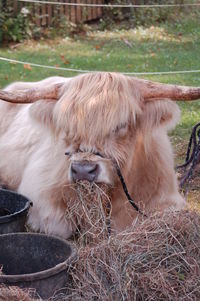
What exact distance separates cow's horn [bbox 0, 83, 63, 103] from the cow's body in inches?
2.3

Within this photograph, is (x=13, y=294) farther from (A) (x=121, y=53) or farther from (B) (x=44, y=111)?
(A) (x=121, y=53)

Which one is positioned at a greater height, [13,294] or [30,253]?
[13,294]

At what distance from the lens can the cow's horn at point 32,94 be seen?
464 cm

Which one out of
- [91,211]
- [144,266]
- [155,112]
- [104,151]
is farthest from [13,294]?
[155,112]

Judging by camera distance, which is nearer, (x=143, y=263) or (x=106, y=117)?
(x=143, y=263)

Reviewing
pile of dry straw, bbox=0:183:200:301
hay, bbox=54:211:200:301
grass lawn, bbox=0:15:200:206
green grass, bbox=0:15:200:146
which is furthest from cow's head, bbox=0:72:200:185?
green grass, bbox=0:15:200:146

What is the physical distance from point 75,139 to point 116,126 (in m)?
0.27

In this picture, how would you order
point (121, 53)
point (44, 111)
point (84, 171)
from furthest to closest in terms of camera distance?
point (121, 53)
point (44, 111)
point (84, 171)

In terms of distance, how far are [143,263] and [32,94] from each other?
165cm

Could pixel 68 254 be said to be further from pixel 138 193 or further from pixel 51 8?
pixel 51 8

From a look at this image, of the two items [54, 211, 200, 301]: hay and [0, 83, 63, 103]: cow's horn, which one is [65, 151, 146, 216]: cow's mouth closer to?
[54, 211, 200, 301]: hay

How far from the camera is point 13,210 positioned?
4.73 m

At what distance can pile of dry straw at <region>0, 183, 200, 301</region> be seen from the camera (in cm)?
345

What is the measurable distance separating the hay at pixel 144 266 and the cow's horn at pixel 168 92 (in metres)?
0.94
